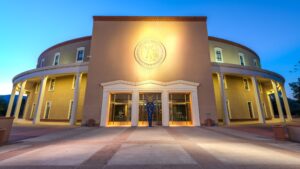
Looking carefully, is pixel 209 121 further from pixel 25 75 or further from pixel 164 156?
pixel 25 75

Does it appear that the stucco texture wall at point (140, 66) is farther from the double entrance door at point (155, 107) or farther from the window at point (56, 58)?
the window at point (56, 58)

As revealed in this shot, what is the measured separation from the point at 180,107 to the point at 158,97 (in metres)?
3.00

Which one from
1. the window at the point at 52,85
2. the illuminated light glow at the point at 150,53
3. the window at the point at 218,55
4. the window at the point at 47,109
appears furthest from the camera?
the window at the point at 218,55

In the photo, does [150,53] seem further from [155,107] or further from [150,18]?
[155,107]

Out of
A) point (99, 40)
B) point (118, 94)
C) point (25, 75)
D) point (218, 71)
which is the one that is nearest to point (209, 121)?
point (218, 71)

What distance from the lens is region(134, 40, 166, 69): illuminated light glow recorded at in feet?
59.6

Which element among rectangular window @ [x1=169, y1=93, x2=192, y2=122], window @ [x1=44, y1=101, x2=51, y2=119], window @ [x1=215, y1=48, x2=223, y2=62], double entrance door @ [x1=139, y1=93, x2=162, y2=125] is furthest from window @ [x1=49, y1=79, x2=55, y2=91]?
window @ [x1=215, y1=48, x2=223, y2=62]

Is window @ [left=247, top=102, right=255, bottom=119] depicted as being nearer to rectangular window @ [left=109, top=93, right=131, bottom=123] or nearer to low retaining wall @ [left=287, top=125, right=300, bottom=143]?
low retaining wall @ [left=287, top=125, right=300, bottom=143]

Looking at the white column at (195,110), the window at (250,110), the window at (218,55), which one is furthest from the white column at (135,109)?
the window at (250,110)

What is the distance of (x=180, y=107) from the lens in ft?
56.6

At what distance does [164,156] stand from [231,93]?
21.3m

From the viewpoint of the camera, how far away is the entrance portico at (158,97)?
1664cm

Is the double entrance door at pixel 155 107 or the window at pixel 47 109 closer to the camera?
the double entrance door at pixel 155 107

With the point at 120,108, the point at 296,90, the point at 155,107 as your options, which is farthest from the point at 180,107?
the point at 296,90
